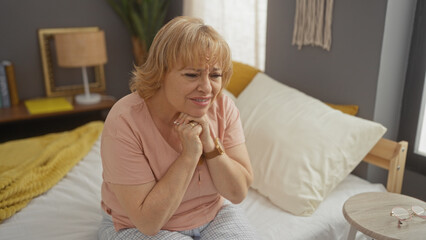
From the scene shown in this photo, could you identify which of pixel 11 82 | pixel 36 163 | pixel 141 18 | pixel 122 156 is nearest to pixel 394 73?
pixel 122 156

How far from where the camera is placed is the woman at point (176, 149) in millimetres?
1010

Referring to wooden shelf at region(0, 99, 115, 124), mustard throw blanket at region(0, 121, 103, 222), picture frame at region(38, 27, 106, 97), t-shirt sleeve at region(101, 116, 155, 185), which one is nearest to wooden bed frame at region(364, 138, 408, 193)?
t-shirt sleeve at region(101, 116, 155, 185)

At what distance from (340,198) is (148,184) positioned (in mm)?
806

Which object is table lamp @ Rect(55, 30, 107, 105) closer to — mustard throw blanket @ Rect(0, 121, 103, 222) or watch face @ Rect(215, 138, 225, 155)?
mustard throw blanket @ Rect(0, 121, 103, 222)

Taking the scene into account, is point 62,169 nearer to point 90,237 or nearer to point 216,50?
point 90,237

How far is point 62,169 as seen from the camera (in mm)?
1671

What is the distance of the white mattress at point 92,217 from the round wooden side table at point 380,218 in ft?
0.49

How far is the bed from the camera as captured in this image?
131 centimetres

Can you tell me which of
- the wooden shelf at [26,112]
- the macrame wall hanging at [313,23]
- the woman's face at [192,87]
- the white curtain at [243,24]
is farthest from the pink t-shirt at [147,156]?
the wooden shelf at [26,112]

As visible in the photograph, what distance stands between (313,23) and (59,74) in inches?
87.5

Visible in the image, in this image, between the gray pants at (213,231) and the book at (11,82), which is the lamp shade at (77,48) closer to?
the book at (11,82)

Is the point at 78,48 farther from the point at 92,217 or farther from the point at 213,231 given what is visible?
the point at 213,231

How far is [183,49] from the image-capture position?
98 cm

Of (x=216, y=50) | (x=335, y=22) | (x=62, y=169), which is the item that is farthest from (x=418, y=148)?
(x=62, y=169)
